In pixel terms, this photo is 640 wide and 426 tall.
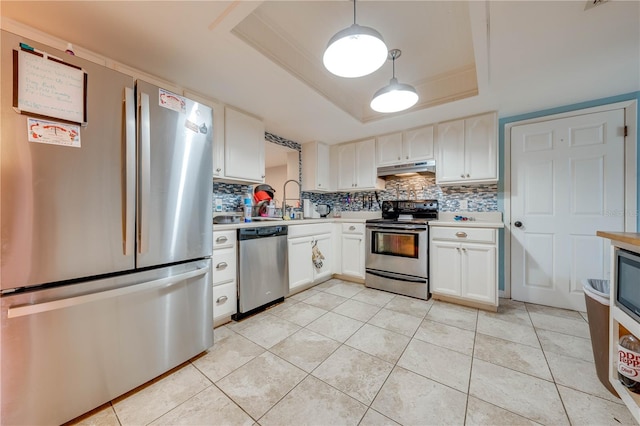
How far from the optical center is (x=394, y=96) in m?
1.90

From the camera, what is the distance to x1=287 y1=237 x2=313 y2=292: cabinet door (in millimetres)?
2736

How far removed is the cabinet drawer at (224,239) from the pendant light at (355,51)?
1530mm

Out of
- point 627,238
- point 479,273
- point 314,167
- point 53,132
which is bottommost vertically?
point 479,273

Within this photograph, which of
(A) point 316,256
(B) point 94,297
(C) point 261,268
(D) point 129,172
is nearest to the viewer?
(B) point 94,297

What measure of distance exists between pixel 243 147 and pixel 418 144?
222 centimetres

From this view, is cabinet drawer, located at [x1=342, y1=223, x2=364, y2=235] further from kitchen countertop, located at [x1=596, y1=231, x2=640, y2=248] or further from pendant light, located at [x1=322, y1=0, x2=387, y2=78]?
kitchen countertop, located at [x1=596, y1=231, x2=640, y2=248]

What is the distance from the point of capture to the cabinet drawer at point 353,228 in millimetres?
3246

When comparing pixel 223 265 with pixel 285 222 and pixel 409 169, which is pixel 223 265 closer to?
pixel 285 222

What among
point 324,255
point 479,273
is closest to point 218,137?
point 324,255

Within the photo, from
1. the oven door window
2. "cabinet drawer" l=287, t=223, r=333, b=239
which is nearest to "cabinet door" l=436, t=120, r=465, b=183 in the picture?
the oven door window

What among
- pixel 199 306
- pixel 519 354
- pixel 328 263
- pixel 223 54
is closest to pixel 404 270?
pixel 328 263

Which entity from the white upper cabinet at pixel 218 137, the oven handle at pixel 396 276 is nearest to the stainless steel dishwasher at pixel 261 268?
the white upper cabinet at pixel 218 137

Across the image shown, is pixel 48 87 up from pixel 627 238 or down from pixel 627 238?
up

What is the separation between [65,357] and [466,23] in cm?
316
